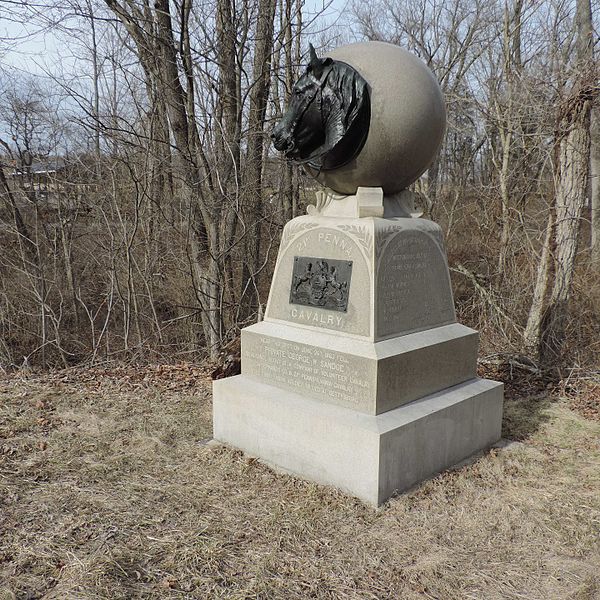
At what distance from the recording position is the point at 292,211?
9.10 meters

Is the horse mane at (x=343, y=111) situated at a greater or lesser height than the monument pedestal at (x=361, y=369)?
greater

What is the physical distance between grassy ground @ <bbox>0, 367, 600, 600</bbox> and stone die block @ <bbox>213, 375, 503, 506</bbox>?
0.12 meters

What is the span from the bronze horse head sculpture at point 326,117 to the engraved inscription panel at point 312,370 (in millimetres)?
1395

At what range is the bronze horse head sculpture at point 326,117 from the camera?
388 centimetres

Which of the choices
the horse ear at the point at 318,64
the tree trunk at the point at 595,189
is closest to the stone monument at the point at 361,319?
the horse ear at the point at 318,64

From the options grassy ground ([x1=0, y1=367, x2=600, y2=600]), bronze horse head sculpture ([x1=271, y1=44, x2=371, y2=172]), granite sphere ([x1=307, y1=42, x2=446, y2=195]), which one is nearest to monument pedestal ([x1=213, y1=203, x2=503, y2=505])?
grassy ground ([x1=0, y1=367, x2=600, y2=600])

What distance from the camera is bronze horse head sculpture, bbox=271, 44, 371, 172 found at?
3.88 meters

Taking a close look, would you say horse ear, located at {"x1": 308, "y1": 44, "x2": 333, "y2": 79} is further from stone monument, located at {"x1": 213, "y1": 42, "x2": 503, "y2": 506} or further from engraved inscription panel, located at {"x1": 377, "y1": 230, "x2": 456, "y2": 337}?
engraved inscription panel, located at {"x1": 377, "y1": 230, "x2": 456, "y2": 337}

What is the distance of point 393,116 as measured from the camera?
388cm

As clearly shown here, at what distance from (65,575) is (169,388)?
3.40 meters

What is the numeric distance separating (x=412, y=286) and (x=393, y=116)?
1.23 metres

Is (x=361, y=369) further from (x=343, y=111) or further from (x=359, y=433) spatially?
(x=343, y=111)

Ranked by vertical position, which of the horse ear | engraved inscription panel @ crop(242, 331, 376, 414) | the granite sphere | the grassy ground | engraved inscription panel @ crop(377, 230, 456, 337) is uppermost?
the horse ear

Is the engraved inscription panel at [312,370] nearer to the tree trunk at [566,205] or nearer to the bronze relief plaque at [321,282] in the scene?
the bronze relief plaque at [321,282]
